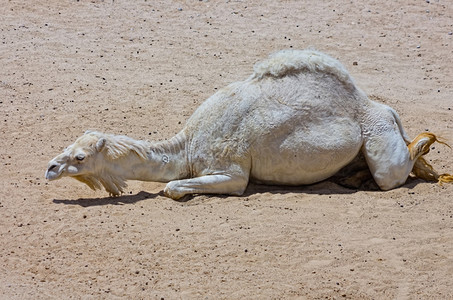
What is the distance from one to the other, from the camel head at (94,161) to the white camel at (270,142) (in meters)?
0.01

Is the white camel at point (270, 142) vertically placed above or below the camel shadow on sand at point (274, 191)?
above

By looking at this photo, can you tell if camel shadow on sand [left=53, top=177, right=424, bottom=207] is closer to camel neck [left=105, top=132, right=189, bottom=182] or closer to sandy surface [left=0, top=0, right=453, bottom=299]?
sandy surface [left=0, top=0, right=453, bottom=299]

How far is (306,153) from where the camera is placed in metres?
8.99

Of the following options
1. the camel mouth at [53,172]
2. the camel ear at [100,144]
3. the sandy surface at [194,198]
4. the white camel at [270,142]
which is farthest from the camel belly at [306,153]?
the camel mouth at [53,172]

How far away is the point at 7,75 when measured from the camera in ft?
43.8

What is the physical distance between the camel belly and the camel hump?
2.02ft

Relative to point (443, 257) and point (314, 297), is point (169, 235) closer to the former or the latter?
point (314, 297)

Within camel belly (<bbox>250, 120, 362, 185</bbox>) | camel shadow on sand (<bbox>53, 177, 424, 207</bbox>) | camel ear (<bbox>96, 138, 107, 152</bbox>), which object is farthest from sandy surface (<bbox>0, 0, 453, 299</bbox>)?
camel ear (<bbox>96, 138, 107, 152</bbox>)

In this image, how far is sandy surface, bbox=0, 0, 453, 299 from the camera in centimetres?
707

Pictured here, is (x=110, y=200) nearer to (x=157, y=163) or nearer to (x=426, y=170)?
(x=157, y=163)

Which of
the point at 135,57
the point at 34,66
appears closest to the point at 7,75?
the point at 34,66

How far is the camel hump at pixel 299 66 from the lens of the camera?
917cm

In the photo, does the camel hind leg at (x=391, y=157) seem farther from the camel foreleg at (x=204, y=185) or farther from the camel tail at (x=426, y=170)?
the camel foreleg at (x=204, y=185)

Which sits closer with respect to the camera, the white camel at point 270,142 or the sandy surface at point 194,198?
the sandy surface at point 194,198
